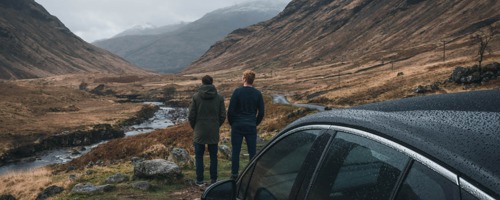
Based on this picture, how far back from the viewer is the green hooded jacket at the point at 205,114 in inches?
380

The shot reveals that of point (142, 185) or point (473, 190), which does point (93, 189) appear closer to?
point (142, 185)

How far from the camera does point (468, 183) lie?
4.88 ft

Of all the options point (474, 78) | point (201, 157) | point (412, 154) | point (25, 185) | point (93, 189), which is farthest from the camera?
point (474, 78)

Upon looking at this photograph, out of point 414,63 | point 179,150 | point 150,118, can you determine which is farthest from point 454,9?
point 179,150

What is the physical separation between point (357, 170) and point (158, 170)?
33.3 feet

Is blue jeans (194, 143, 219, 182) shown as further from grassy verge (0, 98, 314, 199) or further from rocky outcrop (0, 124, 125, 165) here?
rocky outcrop (0, 124, 125, 165)

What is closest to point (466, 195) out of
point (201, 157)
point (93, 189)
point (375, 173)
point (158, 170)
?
point (375, 173)

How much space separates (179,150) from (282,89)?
95.9m

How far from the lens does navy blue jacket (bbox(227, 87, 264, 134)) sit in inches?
353

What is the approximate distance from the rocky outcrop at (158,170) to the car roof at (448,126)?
9.59m

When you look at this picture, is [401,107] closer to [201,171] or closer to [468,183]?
Result: [468,183]

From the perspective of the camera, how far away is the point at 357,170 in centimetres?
228

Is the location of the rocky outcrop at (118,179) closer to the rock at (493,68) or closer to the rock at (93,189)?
the rock at (93,189)

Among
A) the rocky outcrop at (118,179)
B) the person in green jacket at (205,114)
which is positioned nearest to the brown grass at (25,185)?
the rocky outcrop at (118,179)
